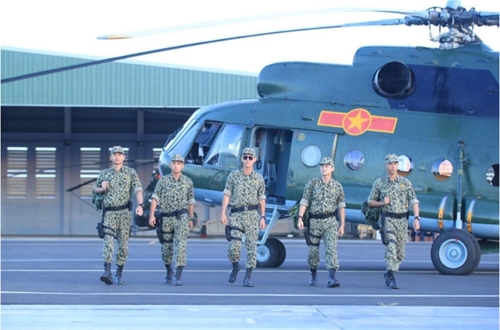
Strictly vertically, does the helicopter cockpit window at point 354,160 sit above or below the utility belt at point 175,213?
above

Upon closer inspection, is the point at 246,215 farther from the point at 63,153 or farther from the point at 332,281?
the point at 63,153

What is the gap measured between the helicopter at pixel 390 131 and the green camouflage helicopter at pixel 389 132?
16 millimetres

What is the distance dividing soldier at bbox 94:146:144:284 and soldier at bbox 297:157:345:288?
2.27m

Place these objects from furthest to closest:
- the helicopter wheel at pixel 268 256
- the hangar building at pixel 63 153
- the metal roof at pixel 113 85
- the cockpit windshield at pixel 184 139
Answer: the hangar building at pixel 63 153, the metal roof at pixel 113 85, the cockpit windshield at pixel 184 139, the helicopter wheel at pixel 268 256

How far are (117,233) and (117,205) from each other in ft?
1.24

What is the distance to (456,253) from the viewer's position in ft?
44.4

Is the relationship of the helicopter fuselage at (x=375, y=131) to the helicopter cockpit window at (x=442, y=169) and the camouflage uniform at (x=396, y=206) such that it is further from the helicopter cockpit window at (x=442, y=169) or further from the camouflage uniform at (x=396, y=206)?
the camouflage uniform at (x=396, y=206)

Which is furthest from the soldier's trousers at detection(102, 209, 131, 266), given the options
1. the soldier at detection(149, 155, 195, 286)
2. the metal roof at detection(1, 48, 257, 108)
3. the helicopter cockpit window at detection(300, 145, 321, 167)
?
the metal roof at detection(1, 48, 257, 108)

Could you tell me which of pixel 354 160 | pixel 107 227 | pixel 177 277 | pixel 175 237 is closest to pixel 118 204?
pixel 107 227

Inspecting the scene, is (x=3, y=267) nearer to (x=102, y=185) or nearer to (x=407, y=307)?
(x=102, y=185)

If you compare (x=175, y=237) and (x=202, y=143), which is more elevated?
(x=202, y=143)

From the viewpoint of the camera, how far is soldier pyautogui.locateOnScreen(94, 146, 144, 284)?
11.7 metres

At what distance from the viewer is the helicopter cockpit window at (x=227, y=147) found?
49.1 feet

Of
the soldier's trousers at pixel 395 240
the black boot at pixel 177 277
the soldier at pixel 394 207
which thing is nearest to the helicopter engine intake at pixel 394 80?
the soldier at pixel 394 207
